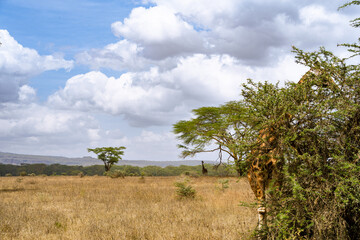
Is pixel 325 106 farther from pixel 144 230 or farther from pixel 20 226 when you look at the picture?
pixel 20 226

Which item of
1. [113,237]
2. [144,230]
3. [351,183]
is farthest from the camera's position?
[144,230]

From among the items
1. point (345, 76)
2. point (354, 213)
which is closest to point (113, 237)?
point (354, 213)

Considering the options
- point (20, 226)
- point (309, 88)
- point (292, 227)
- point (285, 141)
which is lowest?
point (20, 226)

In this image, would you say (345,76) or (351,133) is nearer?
(351,133)

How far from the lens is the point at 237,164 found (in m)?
5.70

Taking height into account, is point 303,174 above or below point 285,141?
below

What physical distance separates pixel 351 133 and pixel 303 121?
801 mm

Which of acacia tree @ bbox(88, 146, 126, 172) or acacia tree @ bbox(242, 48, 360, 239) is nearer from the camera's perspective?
acacia tree @ bbox(242, 48, 360, 239)

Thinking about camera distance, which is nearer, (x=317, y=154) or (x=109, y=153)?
(x=317, y=154)

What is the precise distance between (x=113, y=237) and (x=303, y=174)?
485 cm

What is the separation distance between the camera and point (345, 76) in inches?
217

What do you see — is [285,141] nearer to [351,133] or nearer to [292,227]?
[351,133]

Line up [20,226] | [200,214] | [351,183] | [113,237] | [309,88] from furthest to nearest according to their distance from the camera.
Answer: [200,214]
[20,226]
[113,237]
[309,88]
[351,183]

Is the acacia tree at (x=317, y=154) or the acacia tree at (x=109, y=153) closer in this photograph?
the acacia tree at (x=317, y=154)
